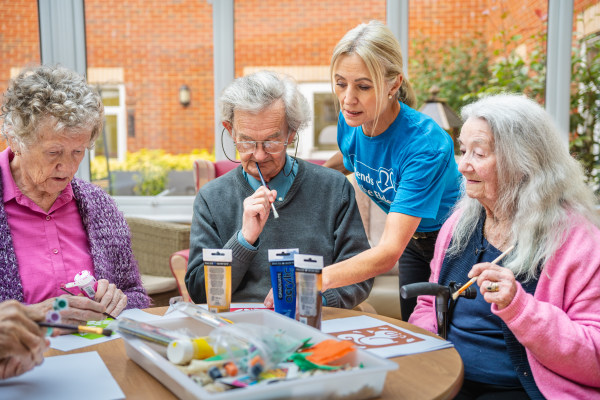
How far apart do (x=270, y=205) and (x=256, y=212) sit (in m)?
0.07

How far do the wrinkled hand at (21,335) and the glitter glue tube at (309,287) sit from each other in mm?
560

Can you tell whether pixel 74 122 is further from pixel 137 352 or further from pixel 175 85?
pixel 175 85

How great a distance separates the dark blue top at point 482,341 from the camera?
147cm

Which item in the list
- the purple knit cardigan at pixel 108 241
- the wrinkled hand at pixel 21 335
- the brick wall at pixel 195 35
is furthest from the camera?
the brick wall at pixel 195 35

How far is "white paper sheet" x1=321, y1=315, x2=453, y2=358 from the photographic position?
1289mm

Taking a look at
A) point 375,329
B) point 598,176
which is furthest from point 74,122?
point 598,176

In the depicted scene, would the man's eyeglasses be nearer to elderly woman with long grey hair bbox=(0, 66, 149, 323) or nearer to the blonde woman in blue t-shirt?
the blonde woman in blue t-shirt

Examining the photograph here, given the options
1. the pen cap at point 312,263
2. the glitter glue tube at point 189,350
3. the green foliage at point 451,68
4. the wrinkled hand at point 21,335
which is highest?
the green foliage at point 451,68

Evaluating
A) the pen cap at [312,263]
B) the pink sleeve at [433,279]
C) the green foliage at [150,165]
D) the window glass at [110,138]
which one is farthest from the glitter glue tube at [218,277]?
the window glass at [110,138]

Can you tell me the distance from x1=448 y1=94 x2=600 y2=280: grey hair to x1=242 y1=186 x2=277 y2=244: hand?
2.16 feet

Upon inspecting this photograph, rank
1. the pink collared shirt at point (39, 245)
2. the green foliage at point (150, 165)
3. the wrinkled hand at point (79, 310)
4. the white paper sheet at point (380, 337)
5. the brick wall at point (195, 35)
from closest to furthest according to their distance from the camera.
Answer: the white paper sheet at point (380, 337) → the wrinkled hand at point (79, 310) → the pink collared shirt at point (39, 245) → the brick wall at point (195, 35) → the green foliage at point (150, 165)

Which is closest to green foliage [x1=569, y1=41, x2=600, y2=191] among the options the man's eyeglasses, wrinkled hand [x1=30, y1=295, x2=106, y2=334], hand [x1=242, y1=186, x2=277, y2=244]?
the man's eyeglasses

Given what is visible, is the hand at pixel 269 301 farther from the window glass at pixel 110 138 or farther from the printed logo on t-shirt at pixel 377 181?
the window glass at pixel 110 138

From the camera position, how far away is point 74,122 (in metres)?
1.63
